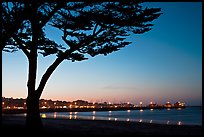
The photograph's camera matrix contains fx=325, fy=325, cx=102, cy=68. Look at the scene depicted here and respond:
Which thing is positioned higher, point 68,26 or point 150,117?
point 68,26

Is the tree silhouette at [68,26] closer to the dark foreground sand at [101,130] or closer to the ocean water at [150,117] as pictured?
the dark foreground sand at [101,130]

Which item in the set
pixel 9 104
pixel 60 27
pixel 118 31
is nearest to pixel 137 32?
pixel 118 31

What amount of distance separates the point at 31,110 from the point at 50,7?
393 centimetres

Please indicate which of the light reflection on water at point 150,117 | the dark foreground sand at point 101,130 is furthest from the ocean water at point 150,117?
the dark foreground sand at point 101,130

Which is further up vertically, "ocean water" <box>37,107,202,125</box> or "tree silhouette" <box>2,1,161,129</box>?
"tree silhouette" <box>2,1,161,129</box>

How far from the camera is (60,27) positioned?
38.0 ft

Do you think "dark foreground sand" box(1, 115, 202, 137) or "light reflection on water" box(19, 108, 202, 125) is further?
"light reflection on water" box(19, 108, 202, 125)

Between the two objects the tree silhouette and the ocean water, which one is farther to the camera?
the ocean water

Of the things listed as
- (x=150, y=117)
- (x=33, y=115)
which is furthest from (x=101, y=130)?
(x=150, y=117)

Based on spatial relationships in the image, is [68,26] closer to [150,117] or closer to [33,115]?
[33,115]

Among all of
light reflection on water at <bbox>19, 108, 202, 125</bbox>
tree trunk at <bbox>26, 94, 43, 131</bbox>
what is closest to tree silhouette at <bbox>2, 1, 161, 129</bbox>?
tree trunk at <bbox>26, 94, 43, 131</bbox>

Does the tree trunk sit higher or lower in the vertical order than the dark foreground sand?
higher

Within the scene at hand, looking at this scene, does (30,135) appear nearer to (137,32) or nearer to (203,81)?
(137,32)

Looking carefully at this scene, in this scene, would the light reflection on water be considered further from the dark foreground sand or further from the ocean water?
the dark foreground sand
